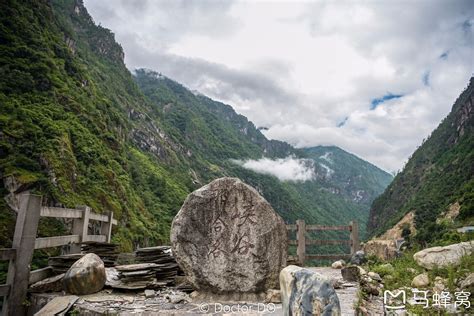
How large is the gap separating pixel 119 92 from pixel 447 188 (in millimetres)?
94502

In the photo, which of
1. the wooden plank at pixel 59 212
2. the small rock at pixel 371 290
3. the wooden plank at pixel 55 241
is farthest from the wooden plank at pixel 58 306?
the small rock at pixel 371 290

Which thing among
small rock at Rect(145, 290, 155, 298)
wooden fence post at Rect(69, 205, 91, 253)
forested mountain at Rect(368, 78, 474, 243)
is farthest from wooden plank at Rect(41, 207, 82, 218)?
forested mountain at Rect(368, 78, 474, 243)

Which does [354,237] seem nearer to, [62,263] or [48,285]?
[62,263]

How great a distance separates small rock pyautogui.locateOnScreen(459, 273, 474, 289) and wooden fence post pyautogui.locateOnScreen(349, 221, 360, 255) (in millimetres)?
5926

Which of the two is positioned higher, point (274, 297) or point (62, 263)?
point (62, 263)

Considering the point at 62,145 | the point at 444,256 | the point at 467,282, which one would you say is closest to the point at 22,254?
the point at 467,282

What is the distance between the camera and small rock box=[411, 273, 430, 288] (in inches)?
250

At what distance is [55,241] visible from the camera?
744cm

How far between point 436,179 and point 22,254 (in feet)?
278

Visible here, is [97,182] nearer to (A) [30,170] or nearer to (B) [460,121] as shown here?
(A) [30,170]

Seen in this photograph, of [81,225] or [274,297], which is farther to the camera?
[81,225]

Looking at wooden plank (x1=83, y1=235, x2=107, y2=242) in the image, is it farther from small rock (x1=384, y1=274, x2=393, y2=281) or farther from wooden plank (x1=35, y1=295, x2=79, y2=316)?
small rock (x1=384, y1=274, x2=393, y2=281)

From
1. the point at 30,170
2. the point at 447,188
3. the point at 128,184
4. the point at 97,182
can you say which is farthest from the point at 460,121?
the point at 30,170

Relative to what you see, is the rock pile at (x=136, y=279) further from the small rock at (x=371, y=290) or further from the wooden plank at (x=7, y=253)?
the small rock at (x=371, y=290)
